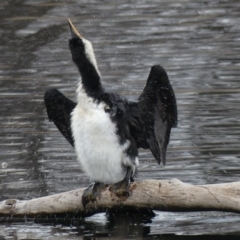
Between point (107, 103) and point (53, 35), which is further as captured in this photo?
point (53, 35)

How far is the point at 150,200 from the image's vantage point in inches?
328

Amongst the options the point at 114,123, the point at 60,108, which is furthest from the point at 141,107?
the point at 60,108

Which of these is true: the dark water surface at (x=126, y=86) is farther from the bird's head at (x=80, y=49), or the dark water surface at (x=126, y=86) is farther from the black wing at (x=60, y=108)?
the bird's head at (x=80, y=49)

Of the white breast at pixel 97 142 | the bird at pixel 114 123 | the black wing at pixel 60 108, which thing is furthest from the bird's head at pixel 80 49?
the black wing at pixel 60 108

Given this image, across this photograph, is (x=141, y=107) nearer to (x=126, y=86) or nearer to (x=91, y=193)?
(x=91, y=193)

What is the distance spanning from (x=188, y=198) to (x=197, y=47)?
7104 millimetres

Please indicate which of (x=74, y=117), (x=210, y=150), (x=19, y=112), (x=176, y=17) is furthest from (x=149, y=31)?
(x=74, y=117)

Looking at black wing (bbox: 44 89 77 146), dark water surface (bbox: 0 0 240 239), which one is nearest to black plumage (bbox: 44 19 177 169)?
black wing (bbox: 44 89 77 146)

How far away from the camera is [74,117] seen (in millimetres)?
8578

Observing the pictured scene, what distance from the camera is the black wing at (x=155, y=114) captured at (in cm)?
852

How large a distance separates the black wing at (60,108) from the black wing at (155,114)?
651 millimetres

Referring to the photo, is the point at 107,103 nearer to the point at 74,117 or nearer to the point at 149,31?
the point at 74,117

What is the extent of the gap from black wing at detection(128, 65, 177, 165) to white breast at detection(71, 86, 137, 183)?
212 mm

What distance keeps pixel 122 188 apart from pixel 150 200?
28cm
